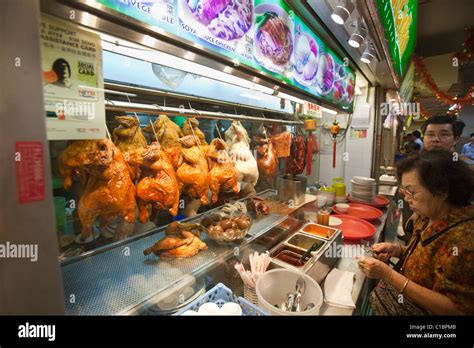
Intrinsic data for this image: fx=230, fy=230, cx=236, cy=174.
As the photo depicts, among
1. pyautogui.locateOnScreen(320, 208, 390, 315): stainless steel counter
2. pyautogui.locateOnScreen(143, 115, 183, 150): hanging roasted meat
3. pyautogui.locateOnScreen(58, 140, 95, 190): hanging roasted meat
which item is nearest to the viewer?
pyautogui.locateOnScreen(58, 140, 95, 190): hanging roasted meat

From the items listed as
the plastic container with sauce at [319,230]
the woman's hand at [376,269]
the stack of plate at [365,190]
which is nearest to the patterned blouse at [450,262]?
the woman's hand at [376,269]

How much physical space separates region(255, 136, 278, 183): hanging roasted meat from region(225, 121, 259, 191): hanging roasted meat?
1.22 feet

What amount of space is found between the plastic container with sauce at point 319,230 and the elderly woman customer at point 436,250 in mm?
686

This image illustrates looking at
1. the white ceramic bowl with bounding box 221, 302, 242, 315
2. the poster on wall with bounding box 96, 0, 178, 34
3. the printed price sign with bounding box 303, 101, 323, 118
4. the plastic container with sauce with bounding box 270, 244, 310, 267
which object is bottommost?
the plastic container with sauce with bounding box 270, 244, 310, 267

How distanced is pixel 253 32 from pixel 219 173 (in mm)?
1167

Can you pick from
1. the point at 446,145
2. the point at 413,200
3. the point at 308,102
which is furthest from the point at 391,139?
the point at 413,200

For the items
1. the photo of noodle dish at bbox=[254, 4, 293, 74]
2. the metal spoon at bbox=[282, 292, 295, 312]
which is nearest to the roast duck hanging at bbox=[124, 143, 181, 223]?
the metal spoon at bbox=[282, 292, 295, 312]

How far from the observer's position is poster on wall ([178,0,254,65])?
134 centimetres

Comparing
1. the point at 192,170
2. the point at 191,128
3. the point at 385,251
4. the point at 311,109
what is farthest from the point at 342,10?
the point at 385,251

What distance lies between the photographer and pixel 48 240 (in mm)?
691

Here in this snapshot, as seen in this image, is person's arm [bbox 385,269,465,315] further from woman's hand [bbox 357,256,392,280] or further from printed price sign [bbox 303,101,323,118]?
printed price sign [bbox 303,101,323,118]

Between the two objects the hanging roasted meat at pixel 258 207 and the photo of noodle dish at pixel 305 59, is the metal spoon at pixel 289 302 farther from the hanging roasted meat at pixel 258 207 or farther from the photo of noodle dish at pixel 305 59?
the photo of noodle dish at pixel 305 59

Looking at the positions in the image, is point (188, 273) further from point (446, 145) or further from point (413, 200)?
point (446, 145)
